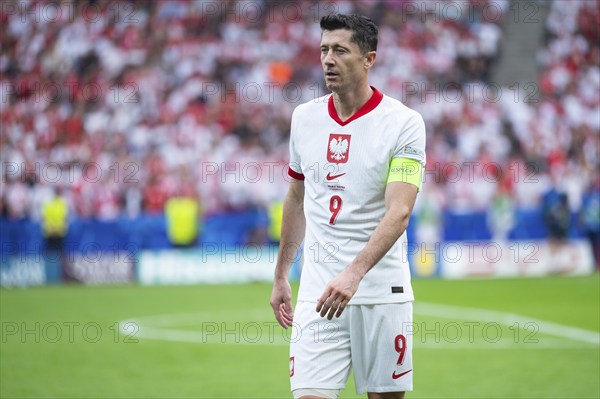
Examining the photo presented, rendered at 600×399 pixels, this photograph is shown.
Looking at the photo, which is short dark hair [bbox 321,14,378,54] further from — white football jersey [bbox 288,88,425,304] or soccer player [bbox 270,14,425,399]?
white football jersey [bbox 288,88,425,304]

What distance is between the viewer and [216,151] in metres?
23.2

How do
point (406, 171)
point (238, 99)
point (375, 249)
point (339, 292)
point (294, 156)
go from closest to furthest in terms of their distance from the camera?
1. point (339, 292)
2. point (375, 249)
3. point (406, 171)
4. point (294, 156)
5. point (238, 99)

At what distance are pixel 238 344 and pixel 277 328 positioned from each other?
1.54 m

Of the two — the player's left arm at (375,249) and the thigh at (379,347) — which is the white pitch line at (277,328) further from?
the player's left arm at (375,249)

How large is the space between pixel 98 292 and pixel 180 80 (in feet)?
27.5

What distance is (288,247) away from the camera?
5.11 metres

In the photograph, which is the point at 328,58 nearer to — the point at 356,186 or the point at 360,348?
the point at 356,186

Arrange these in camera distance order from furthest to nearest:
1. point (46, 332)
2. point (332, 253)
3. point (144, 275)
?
1. point (144, 275)
2. point (46, 332)
3. point (332, 253)

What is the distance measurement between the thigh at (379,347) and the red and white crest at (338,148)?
2.37ft

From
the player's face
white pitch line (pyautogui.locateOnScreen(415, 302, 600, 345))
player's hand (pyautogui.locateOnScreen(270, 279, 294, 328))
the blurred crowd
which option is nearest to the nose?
the player's face

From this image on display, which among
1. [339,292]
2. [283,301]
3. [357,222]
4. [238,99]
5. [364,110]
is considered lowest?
[283,301]

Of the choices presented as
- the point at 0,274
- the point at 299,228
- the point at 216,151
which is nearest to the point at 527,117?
the point at 216,151

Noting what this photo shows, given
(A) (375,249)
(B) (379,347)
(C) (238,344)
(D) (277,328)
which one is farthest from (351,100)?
(D) (277,328)

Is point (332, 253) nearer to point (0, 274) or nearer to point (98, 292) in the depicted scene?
point (98, 292)
